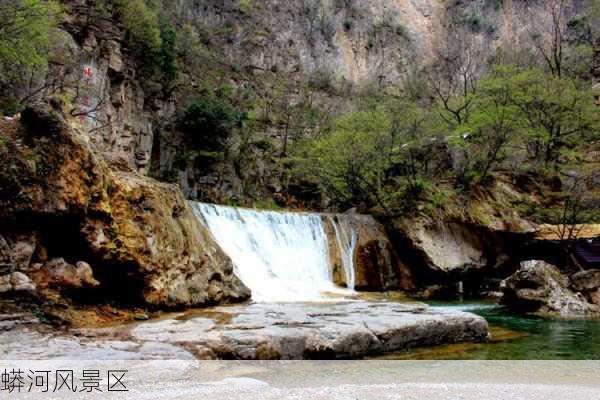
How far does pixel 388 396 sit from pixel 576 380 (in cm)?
249

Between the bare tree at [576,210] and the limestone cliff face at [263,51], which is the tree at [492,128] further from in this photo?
the limestone cliff face at [263,51]

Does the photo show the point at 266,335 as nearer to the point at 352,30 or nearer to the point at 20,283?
the point at 20,283

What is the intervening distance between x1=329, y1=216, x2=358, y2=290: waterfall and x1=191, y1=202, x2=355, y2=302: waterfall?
0.33ft

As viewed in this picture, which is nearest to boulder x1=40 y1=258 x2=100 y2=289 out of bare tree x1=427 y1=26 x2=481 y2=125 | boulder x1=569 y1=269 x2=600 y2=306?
boulder x1=569 y1=269 x2=600 y2=306

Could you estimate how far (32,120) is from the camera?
27.5 ft

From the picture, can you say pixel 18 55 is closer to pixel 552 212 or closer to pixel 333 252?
pixel 333 252

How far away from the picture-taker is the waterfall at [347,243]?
18.3 metres

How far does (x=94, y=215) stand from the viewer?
8.85 meters

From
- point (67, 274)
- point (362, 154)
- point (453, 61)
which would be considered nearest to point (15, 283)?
point (67, 274)

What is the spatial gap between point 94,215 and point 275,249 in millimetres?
8802

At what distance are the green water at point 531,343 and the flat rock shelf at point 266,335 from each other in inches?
14.5

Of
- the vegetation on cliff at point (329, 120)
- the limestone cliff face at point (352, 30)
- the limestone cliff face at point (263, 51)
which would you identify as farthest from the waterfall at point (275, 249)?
the limestone cliff face at point (352, 30)

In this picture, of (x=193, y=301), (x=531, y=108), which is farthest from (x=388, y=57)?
A: (x=193, y=301)

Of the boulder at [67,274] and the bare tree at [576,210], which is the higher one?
the bare tree at [576,210]
